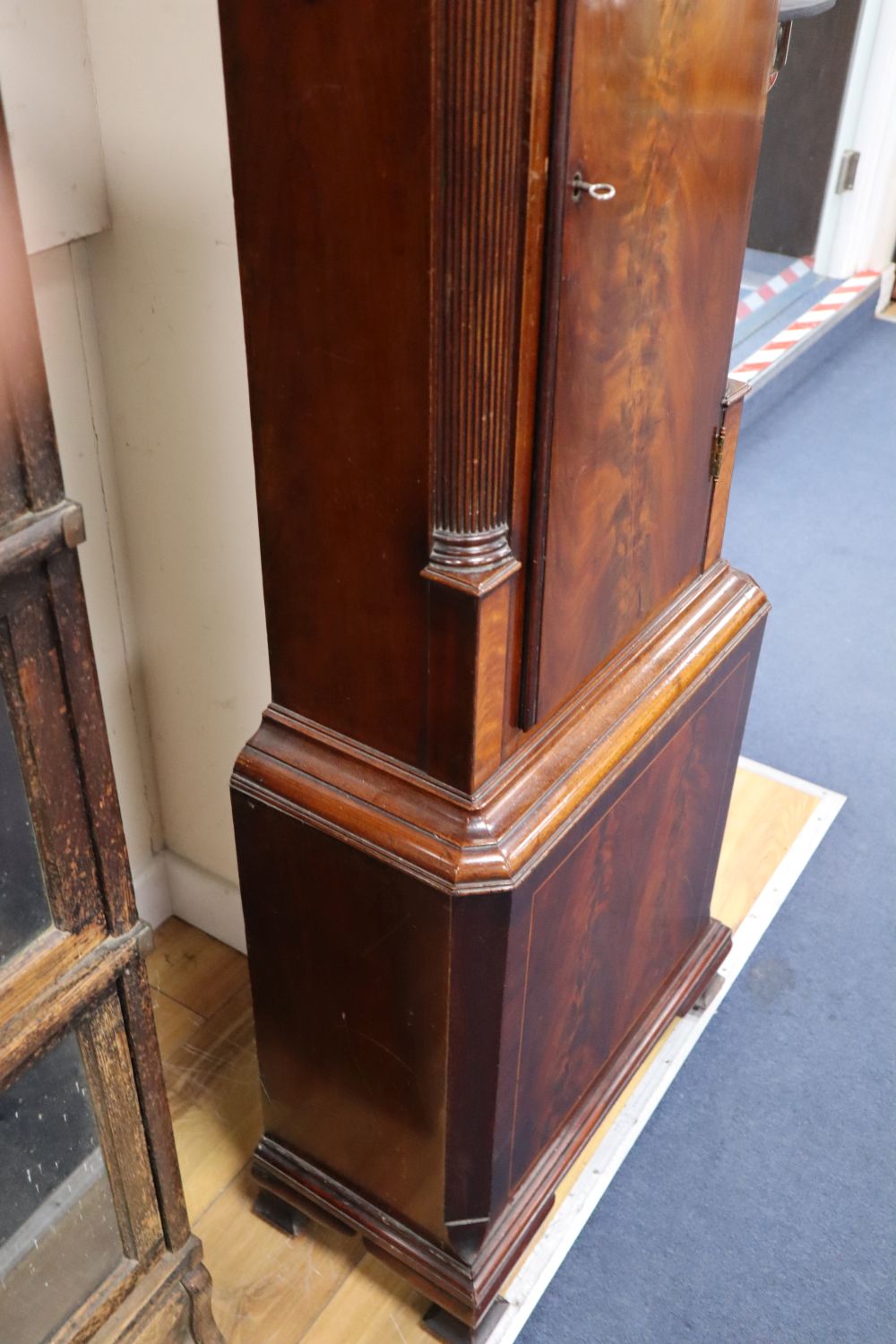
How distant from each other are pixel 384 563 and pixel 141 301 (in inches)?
22.3

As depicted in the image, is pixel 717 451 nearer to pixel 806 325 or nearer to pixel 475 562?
pixel 475 562

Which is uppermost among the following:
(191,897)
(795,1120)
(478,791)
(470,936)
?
(478,791)

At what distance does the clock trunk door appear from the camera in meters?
0.91

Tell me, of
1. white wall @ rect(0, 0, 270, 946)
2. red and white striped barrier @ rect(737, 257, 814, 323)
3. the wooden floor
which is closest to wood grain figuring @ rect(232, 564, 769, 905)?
white wall @ rect(0, 0, 270, 946)

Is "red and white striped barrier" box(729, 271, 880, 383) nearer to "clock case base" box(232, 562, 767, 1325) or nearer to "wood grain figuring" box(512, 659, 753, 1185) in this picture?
"wood grain figuring" box(512, 659, 753, 1185)

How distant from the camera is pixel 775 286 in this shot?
3.88 meters

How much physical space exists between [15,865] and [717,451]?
79 centimetres

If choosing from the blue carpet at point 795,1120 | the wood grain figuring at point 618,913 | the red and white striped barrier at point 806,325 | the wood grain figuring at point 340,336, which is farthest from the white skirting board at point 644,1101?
the red and white striped barrier at point 806,325

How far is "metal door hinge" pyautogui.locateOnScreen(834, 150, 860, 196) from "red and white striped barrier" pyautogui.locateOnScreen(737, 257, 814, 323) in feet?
0.79

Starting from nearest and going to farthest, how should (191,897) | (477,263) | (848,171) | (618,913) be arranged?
(477,263)
(618,913)
(191,897)
(848,171)

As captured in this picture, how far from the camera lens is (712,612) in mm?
1398

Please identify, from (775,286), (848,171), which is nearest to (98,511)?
(775,286)

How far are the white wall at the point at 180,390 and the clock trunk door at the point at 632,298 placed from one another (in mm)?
452

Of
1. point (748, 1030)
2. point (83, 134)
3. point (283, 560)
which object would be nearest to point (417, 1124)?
point (283, 560)
